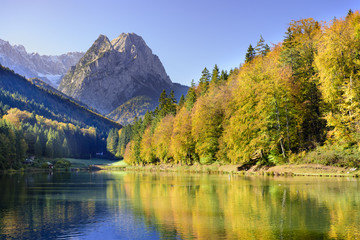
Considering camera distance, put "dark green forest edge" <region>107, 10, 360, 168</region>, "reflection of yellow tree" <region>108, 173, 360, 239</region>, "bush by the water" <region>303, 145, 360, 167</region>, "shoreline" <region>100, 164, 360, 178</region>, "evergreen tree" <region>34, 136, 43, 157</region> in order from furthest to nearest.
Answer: "evergreen tree" <region>34, 136, 43, 157</region>
"dark green forest edge" <region>107, 10, 360, 168</region>
"shoreline" <region>100, 164, 360, 178</region>
"bush by the water" <region>303, 145, 360, 167</region>
"reflection of yellow tree" <region>108, 173, 360, 239</region>

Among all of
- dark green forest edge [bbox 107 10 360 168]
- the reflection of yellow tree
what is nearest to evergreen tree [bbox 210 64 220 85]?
dark green forest edge [bbox 107 10 360 168]

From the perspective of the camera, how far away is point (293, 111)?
60.9m

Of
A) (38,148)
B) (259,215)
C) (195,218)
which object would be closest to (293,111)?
(259,215)

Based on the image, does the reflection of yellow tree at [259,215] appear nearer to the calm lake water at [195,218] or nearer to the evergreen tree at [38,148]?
the calm lake water at [195,218]

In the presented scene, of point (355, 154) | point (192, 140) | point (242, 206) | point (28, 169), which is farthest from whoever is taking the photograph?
point (28, 169)

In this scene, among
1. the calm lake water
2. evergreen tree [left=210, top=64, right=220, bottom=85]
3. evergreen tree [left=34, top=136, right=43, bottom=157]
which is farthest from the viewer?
evergreen tree [left=34, top=136, right=43, bottom=157]

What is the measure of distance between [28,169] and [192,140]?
261ft

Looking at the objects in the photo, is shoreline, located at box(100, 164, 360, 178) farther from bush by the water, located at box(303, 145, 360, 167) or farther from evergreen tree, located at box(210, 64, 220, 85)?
evergreen tree, located at box(210, 64, 220, 85)

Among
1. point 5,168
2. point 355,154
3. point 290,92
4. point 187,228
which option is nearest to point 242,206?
point 187,228

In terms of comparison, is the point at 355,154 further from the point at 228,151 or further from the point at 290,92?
the point at 228,151

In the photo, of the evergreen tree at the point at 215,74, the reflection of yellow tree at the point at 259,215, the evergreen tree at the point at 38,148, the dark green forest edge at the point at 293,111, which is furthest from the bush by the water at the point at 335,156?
the evergreen tree at the point at 38,148

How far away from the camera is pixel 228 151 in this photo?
7069cm

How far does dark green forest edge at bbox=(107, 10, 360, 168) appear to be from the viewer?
50.2m

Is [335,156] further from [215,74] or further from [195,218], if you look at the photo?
[215,74]
